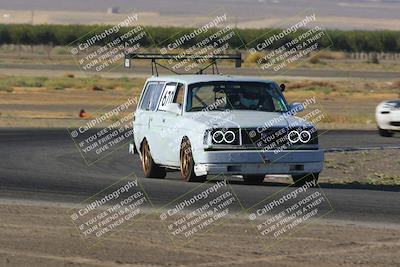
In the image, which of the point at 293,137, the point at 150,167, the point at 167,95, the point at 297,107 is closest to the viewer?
the point at 293,137

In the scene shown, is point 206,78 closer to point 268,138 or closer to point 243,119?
point 243,119

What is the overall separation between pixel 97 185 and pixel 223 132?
2.00 meters

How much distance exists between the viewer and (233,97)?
20.0 metres

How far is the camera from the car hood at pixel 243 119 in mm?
18781

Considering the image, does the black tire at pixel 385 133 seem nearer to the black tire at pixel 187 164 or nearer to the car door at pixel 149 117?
the car door at pixel 149 117

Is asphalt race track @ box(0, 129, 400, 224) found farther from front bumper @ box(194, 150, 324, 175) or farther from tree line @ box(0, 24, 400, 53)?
tree line @ box(0, 24, 400, 53)

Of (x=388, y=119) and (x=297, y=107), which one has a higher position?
(x=297, y=107)

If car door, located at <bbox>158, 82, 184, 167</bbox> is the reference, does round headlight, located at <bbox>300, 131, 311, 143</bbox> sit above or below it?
above

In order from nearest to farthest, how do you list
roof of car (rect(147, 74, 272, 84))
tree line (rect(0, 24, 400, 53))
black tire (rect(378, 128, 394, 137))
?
roof of car (rect(147, 74, 272, 84)) < black tire (rect(378, 128, 394, 137)) < tree line (rect(0, 24, 400, 53))

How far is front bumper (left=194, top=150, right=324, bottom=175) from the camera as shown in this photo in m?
18.6

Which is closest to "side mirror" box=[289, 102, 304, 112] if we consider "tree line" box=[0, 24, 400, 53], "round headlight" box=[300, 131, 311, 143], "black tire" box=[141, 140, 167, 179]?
"round headlight" box=[300, 131, 311, 143]

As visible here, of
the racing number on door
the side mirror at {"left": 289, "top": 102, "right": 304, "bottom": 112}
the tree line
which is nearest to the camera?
the side mirror at {"left": 289, "top": 102, "right": 304, "bottom": 112}

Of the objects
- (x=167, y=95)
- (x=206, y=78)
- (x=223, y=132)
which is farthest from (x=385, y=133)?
→ (x=223, y=132)

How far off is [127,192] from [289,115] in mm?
3133
